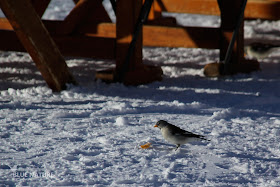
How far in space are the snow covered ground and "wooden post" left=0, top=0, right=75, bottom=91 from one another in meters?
0.19

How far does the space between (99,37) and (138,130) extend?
8.37ft

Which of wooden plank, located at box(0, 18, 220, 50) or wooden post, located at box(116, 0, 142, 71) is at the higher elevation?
wooden post, located at box(116, 0, 142, 71)

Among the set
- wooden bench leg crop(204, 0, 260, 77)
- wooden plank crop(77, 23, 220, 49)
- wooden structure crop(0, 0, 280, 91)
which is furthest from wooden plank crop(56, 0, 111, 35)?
wooden bench leg crop(204, 0, 260, 77)

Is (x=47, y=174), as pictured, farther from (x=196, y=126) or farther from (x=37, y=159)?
(x=196, y=126)

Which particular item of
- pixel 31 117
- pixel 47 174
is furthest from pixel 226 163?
pixel 31 117

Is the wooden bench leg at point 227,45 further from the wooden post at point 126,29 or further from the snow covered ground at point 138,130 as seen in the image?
the wooden post at point 126,29

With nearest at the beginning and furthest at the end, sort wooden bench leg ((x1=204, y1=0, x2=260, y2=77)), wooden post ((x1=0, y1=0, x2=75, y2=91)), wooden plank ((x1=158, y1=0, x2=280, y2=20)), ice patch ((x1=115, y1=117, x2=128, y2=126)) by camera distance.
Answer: ice patch ((x1=115, y1=117, x2=128, y2=126)), wooden post ((x1=0, y1=0, x2=75, y2=91)), wooden bench leg ((x1=204, y1=0, x2=260, y2=77)), wooden plank ((x1=158, y1=0, x2=280, y2=20))

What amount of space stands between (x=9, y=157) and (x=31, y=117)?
3.86 feet

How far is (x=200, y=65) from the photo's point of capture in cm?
757

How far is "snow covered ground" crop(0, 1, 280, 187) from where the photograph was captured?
336 centimetres

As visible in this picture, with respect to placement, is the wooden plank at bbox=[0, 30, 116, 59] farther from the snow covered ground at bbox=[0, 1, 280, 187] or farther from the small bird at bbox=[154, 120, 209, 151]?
the small bird at bbox=[154, 120, 209, 151]

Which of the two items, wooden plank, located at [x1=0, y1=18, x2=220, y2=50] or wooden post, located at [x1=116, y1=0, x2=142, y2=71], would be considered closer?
wooden post, located at [x1=116, y1=0, x2=142, y2=71]

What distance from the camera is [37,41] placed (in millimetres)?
5531

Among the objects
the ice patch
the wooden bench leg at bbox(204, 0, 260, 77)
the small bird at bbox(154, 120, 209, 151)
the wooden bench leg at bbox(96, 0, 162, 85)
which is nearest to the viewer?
the small bird at bbox(154, 120, 209, 151)
